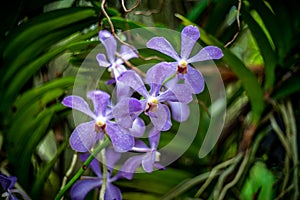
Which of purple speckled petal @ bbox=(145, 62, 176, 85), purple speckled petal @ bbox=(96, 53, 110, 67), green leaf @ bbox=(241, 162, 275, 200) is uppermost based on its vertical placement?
purple speckled petal @ bbox=(96, 53, 110, 67)

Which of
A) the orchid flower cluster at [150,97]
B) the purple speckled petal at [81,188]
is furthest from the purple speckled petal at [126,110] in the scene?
the purple speckled petal at [81,188]

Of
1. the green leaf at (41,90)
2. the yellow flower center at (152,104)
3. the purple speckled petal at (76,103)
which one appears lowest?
the yellow flower center at (152,104)

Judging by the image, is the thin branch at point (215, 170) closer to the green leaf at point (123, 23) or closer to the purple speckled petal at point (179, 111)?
the purple speckled petal at point (179, 111)

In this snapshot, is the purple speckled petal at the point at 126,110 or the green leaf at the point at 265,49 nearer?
the purple speckled petal at the point at 126,110

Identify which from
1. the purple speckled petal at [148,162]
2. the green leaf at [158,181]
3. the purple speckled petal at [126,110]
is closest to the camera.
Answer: the purple speckled petal at [126,110]

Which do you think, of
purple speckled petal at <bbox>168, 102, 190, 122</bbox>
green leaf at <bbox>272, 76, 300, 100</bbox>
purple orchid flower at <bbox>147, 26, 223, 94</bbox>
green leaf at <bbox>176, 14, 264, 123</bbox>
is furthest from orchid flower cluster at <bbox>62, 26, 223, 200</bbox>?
green leaf at <bbox>272, 76, 300, 100</bbox>

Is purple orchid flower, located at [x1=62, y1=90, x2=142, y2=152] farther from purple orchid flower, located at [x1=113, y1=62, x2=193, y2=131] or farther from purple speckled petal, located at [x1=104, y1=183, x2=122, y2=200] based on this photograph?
purple speckled petal, located at [x1=104, y1=183, x2=122, y2=200]

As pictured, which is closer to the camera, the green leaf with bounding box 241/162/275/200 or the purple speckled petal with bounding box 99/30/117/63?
the purple speckled petal with bounding box 99/30/117/63

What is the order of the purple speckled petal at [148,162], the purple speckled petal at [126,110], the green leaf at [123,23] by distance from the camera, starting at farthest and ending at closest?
the green leaf at [123,23]
the purple speckled petal at [148,162]
the purple speckled petal at [126,110]
